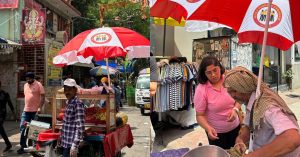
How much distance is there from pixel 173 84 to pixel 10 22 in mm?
8305

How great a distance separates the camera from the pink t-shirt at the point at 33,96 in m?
5.34

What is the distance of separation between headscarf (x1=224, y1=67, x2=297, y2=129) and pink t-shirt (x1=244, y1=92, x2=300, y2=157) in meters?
0.02

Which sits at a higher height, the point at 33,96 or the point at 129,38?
the point at 129,38

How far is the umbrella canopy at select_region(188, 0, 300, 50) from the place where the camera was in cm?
172

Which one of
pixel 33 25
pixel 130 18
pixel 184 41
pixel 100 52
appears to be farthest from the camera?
pixel 33 25

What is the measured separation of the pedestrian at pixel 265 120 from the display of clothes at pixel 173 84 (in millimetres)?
448

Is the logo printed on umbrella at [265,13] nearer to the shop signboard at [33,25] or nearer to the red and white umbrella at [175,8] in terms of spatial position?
the red and white umbrella at [175,8]

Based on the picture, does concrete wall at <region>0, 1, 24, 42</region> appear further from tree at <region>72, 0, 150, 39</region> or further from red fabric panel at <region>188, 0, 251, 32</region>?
red fabric panel at <region>188, 0, 251, 32</region>

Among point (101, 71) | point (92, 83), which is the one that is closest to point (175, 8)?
point (101, 71)

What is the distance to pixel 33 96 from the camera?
5.38m

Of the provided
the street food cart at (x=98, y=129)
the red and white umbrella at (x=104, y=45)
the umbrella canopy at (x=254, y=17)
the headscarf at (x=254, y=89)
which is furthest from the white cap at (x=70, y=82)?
the headscarf at (x=254, y=89)

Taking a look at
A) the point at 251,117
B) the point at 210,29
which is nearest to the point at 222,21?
the point at 210,29

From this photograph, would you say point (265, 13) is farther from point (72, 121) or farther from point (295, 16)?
point (72, 121)

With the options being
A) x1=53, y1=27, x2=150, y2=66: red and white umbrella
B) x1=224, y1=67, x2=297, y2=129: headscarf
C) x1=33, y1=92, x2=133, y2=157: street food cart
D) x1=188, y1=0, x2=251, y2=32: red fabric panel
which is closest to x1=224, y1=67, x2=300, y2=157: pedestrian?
x1=224, y1=67, x2=297, y2=129: headscarf
